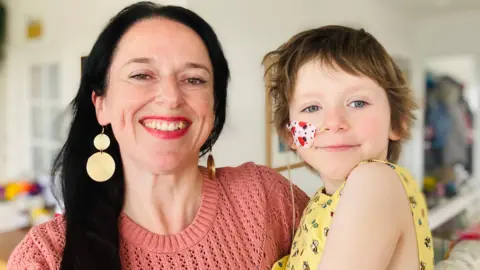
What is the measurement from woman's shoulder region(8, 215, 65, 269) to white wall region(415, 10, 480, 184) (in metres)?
3.23

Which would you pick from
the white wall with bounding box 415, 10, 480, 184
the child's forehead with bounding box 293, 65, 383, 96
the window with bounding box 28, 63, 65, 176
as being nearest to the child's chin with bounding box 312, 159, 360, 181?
the child's forehead with bounding box 293, 65, 383, 96

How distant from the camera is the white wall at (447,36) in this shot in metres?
3.36

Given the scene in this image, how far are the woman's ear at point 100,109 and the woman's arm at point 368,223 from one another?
18.6 inches

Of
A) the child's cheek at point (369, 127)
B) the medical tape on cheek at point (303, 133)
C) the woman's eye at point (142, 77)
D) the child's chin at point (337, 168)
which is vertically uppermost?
the woman's eye at point (142, 77)

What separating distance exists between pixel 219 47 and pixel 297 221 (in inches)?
16.5

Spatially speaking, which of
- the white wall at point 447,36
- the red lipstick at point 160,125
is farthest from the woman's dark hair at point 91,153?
the white wall at point 447,36

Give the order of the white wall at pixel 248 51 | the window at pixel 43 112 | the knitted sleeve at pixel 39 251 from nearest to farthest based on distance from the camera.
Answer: the knitted sleeve at pixel 39 251
the white wall at pixel 248 51
the window at pixel 43 112

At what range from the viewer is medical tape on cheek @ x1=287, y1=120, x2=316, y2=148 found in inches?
29.9

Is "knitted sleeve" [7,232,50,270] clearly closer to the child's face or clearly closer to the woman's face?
the woman's face

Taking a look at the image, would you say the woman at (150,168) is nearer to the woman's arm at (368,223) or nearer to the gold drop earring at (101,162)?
the gold drop earring at (101,162)

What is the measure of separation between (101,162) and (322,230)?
17.4 inches

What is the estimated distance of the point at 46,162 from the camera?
2.25m

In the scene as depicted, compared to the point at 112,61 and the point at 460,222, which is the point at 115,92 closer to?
the point at 112,61

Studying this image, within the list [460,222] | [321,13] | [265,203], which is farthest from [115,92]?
[460,222]
